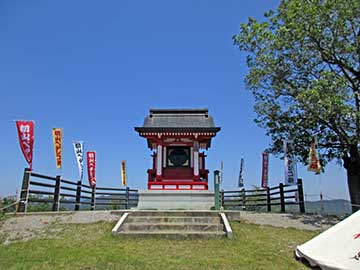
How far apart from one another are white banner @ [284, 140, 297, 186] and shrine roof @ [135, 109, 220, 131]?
2928mm

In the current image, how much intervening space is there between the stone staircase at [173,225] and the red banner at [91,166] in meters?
7.27

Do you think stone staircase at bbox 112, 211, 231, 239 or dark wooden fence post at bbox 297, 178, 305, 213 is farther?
dark wooden fence post at bbox 297, 178, 305, 213

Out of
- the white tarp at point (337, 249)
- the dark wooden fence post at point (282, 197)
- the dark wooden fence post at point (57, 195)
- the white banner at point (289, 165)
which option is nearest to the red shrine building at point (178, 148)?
the white banner at point (289, 165)

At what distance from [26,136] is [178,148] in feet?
20.2

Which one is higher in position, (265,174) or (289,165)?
(289,165)

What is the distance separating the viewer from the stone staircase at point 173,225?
284 inches

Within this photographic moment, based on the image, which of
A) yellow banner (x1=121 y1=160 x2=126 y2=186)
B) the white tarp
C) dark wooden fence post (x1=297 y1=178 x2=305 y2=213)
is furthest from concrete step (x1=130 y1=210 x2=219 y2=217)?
yellow banner (x1=121 y1=160 x2=126 y2=186)

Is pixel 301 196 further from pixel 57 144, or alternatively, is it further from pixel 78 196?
pixel 57 144

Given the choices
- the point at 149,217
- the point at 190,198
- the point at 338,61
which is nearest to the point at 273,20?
the point at 338,61

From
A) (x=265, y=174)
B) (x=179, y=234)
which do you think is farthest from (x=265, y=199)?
(x=179, y=234)

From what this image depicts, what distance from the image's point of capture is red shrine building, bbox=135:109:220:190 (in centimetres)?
1258

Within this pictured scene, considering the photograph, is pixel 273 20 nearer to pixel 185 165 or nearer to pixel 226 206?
pixel 185 165

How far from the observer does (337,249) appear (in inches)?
187

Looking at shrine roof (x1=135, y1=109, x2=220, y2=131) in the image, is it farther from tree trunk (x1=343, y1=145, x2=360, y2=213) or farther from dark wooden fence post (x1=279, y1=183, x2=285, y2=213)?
tree trunk (x1=343, y1=145, x2=360, y2=213)
